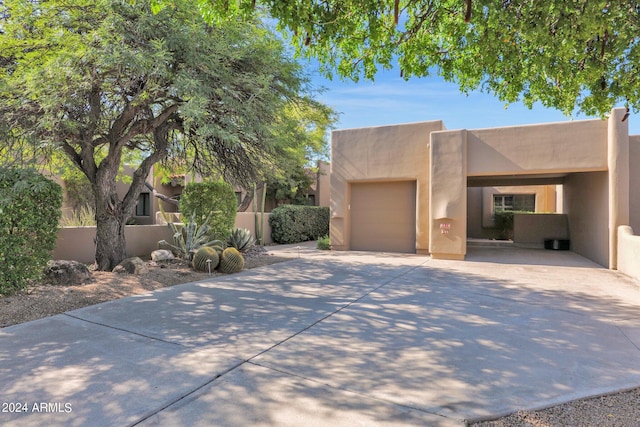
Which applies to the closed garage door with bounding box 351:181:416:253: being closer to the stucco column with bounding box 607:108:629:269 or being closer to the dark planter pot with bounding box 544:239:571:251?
the stucco column with bounding box 607:108:629:269

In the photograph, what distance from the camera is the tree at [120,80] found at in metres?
6.40

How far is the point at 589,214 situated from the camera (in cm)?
1255

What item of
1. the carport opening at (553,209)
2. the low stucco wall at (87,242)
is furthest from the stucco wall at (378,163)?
the low stucco wall at (87,242)

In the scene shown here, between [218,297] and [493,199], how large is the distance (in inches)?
826

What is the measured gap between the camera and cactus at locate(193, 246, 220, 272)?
901cm

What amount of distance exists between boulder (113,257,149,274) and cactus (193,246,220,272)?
3.78 feet

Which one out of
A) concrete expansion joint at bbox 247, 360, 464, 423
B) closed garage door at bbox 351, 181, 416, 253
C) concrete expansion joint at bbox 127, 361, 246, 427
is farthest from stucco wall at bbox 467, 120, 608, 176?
concrete expansion joint at bbox 127, 361, 246, 427

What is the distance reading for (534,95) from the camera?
6.95 meters

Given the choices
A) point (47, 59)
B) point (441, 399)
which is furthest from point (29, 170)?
point (441, 399)

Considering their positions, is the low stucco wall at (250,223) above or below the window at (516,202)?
below

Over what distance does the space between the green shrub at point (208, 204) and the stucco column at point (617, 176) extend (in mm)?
11500

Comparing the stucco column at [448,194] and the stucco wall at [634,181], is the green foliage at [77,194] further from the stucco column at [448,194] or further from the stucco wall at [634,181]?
the stucco wall at [634,181]

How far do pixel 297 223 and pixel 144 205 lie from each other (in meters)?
11.8

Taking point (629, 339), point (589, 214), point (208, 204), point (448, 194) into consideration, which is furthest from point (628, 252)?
point (208, 204)
